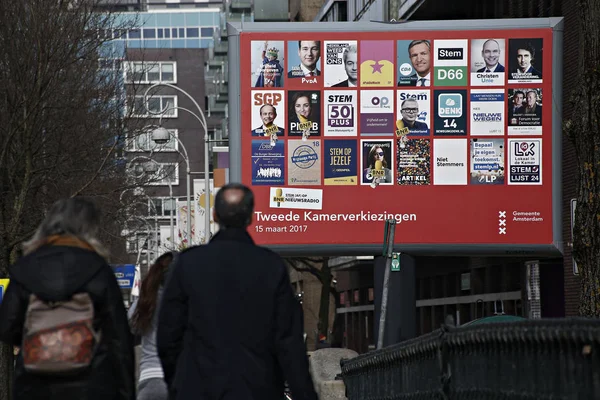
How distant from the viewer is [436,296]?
41312 millimetres

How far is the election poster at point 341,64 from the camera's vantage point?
78.7ft

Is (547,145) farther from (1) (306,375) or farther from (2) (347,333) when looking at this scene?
(2) (347,333)

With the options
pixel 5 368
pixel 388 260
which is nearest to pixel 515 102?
pixel 388 260

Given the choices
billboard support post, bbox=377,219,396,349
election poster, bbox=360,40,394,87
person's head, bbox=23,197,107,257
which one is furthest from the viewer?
election poster, bbox=360,40,394,87

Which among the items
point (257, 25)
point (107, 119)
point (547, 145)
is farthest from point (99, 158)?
point (547, 145)

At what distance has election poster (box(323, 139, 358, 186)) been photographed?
23891mm

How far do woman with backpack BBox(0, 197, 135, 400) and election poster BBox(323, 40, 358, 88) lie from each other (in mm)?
17987

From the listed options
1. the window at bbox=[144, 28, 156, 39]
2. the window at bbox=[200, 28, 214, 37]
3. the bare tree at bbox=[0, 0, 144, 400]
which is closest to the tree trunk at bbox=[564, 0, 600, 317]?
the bare tree at bbox=[0, 0, 144, 400]

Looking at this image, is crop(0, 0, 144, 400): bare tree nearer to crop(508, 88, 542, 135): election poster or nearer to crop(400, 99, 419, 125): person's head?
crop(400, 99, 419, 125): person's head

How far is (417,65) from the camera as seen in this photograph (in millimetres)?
24109

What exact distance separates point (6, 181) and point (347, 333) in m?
39.9

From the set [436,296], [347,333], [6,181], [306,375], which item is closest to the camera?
[306,375]

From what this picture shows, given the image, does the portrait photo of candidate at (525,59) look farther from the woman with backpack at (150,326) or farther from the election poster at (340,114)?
the woman with backpack at (150,326)

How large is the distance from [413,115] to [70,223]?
714 inches
